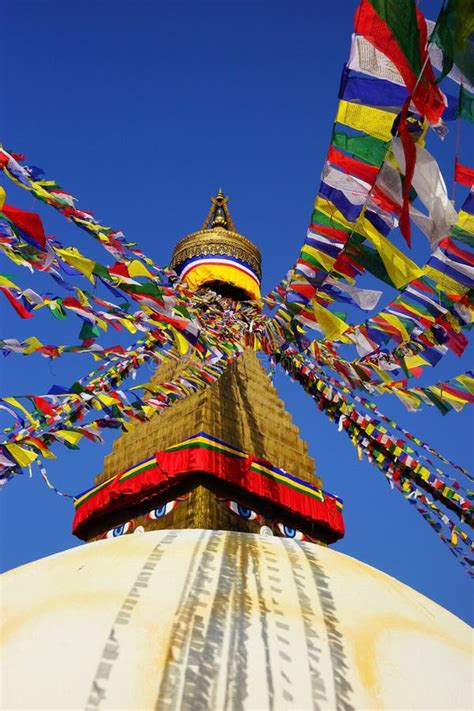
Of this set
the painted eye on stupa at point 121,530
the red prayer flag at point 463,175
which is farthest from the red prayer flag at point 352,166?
the painted eye on stupa at point 121,530

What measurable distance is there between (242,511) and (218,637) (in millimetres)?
3170

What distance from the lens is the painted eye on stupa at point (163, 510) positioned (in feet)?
23.9

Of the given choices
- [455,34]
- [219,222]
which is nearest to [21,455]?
[455,34]

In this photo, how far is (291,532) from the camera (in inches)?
304

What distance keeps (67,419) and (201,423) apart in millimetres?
2303

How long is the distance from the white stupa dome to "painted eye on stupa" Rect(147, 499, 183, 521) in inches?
66.1

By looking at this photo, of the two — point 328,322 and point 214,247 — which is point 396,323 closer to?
point 328,322

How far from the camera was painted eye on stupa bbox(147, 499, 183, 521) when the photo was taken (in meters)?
7.29

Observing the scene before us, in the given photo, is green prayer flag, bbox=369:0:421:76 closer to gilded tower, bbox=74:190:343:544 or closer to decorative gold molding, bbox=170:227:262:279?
gilded tower, bbox=74:190:343:544

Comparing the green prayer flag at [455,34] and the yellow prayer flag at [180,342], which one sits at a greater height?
the yellow prayer flag at [180,342]

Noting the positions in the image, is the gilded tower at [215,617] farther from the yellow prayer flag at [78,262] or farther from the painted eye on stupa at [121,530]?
the yellow prayer flag at [78,262]

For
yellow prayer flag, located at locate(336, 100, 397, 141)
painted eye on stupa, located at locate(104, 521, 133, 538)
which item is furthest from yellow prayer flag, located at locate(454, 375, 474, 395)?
painted eye on stupa, located at locate(104, 521, 133, 538)

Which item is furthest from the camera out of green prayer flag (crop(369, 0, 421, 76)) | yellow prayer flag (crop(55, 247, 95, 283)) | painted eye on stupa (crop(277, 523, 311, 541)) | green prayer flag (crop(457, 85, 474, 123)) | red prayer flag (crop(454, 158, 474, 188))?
painted eye on stupa (crop(277, 523, 311, 541))

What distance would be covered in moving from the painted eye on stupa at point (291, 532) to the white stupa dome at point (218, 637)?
209 cm
